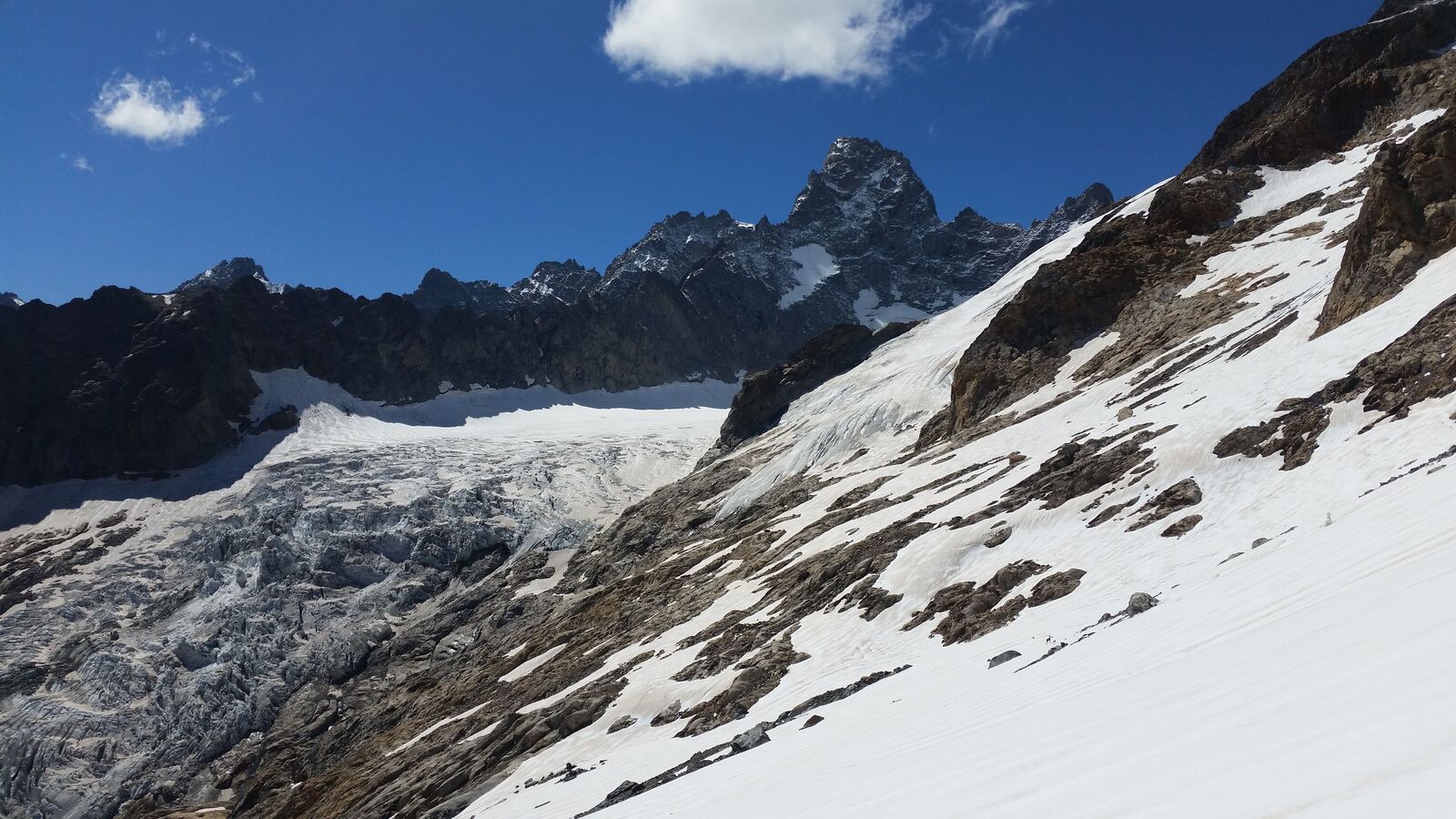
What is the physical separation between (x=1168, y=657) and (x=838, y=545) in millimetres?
22198

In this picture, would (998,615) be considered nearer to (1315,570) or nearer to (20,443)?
(1315,570)

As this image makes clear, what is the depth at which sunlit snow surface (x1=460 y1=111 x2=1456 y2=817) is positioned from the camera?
167 inches


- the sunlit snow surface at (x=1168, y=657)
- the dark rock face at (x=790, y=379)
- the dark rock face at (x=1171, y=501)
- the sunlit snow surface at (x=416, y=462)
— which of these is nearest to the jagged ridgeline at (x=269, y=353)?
the sunlit snow surface at (x=416, y=462)

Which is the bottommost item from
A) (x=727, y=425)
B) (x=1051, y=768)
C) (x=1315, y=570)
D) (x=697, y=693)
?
(x=697, y=693)

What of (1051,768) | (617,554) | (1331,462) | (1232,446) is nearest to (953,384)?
(617,554)

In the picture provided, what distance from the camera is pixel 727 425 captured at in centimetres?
9750

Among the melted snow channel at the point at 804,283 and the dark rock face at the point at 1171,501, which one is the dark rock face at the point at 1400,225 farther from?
the melted snow channel at the point at 804,283

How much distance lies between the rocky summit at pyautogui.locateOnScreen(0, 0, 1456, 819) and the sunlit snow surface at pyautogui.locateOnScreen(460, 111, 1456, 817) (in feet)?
0.19

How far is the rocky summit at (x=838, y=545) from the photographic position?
6844 millimetres

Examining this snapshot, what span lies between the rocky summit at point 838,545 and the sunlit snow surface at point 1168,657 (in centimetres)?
6

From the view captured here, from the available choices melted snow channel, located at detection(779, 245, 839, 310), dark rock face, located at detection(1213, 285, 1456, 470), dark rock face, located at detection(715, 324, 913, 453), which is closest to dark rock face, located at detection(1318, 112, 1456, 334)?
dark rock face, located at detection(1213, 285, 1456, 470)

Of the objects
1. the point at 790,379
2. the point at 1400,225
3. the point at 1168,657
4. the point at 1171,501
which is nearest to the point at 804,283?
the point at 790,379

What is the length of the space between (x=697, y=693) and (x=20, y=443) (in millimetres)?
117354

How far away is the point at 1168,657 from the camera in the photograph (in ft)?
25.8
